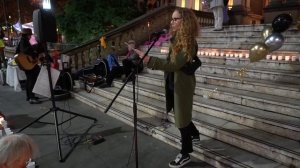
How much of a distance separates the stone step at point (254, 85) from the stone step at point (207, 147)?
5.10ft

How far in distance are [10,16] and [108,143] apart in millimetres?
32938

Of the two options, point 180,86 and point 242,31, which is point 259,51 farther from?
point 242,31

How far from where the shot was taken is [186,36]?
11.2 feet

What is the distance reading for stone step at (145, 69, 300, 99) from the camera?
Answer: 4790 mm

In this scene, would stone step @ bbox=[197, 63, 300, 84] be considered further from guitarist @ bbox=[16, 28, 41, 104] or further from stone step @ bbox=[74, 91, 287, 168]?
guitarist @ bbox=[16, 28, 41, 104]

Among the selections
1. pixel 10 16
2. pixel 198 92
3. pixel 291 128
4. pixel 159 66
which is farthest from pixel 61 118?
pixel 10 16

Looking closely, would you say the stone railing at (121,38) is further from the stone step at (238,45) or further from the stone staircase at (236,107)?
the stone step at (238,45)

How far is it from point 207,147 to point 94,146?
201 cm

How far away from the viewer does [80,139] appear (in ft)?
16.7

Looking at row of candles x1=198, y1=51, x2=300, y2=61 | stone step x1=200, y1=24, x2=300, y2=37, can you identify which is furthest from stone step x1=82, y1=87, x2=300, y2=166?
stone step x1=200, y1=24, x2=300, y2=37

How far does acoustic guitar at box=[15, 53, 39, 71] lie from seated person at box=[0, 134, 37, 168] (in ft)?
19.5

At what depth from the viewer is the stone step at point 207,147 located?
12.1 ft

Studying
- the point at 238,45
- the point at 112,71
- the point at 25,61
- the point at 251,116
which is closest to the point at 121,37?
the point at 112,71

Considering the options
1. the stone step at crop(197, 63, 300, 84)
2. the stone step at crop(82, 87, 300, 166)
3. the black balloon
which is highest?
the black balloon
